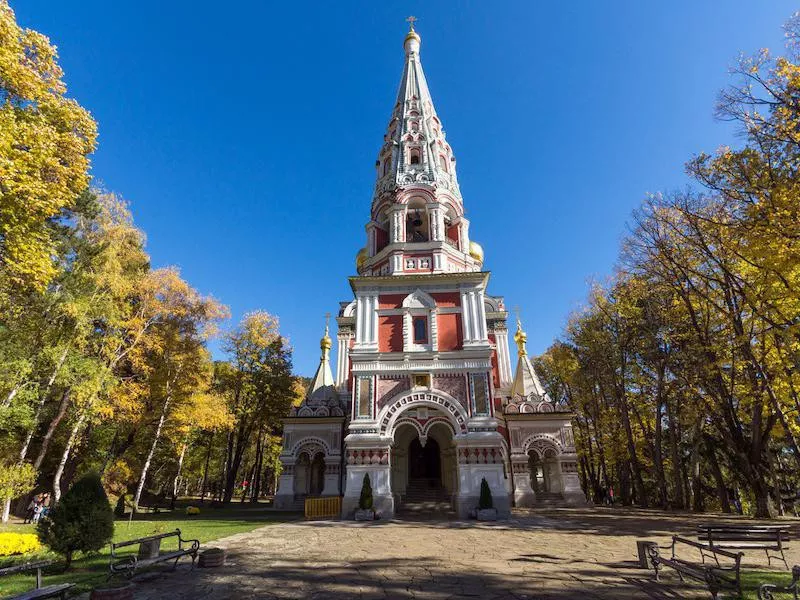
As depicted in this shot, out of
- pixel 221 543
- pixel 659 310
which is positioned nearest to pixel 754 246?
pixel 659 310

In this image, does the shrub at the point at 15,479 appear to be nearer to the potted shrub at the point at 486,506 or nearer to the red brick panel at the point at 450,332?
the red brick panel at the point at 450,332

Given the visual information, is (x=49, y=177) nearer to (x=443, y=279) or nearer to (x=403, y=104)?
(x=443, y=279)

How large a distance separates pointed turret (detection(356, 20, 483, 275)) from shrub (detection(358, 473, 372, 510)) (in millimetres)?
9412

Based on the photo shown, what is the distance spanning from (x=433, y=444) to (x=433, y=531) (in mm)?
10479

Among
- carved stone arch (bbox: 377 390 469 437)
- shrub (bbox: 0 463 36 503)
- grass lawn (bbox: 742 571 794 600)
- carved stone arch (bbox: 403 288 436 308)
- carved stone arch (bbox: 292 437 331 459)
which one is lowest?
grass lawn (bbox: 742 571 794 600)

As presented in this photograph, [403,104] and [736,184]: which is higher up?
[403,104]

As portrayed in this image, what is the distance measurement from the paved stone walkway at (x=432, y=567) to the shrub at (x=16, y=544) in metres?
3.66

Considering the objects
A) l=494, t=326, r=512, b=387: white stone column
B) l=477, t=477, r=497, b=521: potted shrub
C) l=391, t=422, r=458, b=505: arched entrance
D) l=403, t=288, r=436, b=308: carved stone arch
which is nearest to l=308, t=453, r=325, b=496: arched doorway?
l=391, t=422, r=458, b=505: arched entrance

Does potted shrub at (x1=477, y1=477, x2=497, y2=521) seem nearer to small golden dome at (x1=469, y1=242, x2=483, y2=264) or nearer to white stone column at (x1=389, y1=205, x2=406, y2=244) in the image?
white stone column at (x1=389, y1=205, x2=406, y2=244)

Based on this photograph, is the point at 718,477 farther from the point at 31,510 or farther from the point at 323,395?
the point at 31,510

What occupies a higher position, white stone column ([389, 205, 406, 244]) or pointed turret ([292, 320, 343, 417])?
white stone column ([389, 205, 406, 244])

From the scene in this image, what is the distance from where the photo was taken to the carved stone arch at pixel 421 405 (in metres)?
17.1

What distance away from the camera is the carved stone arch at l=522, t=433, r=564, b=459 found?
22125 millimetres

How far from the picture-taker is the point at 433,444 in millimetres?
22859
